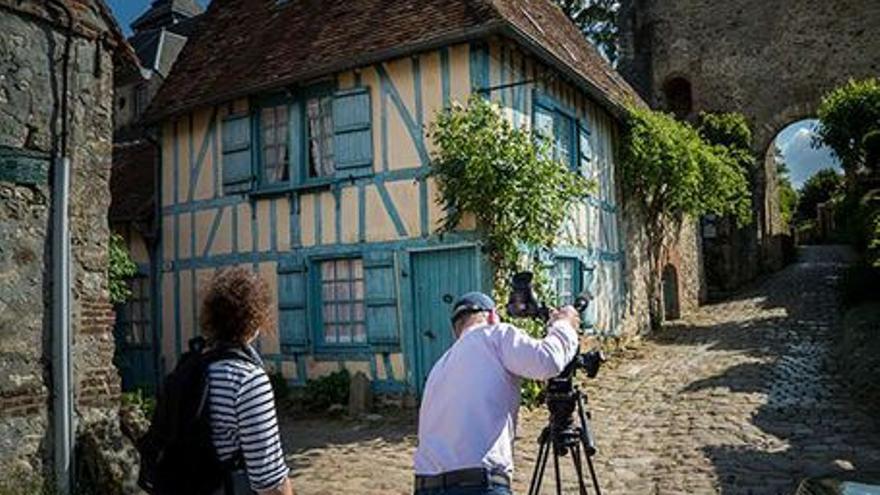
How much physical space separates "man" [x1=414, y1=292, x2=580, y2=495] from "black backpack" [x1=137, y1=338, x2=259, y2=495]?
72cm

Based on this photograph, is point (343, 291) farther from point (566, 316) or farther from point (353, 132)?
point (566, 316)

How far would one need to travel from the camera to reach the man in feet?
9.05

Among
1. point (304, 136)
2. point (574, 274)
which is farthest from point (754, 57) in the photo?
point (304, 136)

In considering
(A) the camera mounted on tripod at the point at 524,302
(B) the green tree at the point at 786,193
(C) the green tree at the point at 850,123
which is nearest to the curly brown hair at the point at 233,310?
(A) the camera mounted on tripod at the point at 524,302

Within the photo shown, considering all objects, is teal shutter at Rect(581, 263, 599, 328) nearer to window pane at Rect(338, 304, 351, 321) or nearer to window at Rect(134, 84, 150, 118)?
window pane at Rect(338, 304, 351, 321)

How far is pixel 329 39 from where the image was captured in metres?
10.5

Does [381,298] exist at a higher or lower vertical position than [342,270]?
lower

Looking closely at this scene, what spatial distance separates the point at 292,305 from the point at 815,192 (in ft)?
124

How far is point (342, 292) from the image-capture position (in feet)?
33.0

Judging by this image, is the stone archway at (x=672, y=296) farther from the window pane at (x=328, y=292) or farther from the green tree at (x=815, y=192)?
the green tree at (x=815, y=192)

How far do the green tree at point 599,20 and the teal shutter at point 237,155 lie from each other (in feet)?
57.2

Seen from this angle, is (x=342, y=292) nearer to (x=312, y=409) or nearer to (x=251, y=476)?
(x=312, y=409)

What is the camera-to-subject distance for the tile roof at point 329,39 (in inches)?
361

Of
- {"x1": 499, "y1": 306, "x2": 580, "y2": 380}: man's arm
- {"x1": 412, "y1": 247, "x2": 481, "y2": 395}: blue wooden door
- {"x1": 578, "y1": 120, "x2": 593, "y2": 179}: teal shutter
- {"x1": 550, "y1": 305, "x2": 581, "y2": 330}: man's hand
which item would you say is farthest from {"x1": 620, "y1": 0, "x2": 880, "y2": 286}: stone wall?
{"x1": 499, "y1": 306, "x2": 580, "y2": 380}: man's arm
